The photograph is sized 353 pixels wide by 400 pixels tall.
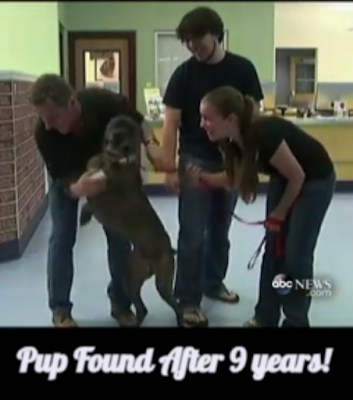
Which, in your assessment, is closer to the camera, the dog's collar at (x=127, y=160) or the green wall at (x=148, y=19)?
the green wall at (x=148, y=19)

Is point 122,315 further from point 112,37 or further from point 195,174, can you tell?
point 112,37

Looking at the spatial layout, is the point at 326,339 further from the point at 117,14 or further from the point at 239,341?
the point at 117,14

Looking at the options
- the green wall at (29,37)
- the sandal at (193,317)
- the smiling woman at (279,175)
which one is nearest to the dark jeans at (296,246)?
the smiling woman at (279,175)

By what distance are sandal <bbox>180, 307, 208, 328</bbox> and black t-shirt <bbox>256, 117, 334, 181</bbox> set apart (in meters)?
0.43

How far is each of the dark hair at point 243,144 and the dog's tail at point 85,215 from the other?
0.39 meters

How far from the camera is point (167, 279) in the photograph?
194cm

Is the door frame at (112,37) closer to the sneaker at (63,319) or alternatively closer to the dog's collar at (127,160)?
the dog's collar at (127,160)

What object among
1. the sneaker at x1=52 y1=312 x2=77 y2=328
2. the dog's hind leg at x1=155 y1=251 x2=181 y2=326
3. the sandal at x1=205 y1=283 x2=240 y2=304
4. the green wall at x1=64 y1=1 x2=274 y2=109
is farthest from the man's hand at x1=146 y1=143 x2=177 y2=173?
the sandal at x1=205 y1=283 x2=240 y2=304

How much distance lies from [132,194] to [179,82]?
37cm

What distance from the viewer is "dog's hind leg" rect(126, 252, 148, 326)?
6.01ft

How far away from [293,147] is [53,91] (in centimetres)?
63

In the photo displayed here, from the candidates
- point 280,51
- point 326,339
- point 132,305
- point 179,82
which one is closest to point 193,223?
point 132,305

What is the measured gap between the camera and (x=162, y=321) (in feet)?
5.56

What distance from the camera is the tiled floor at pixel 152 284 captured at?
1779 millimetres
